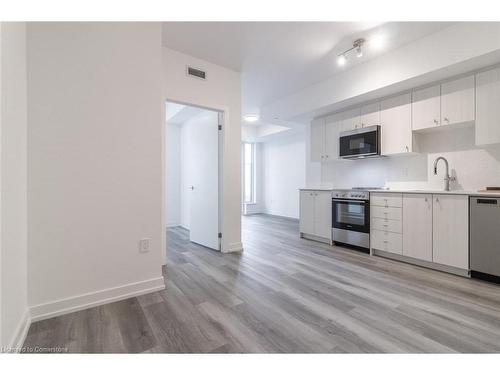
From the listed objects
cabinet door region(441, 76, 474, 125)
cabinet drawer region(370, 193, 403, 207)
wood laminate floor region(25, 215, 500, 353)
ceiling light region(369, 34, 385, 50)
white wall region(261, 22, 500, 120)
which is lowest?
wood laminate floor region(25, 215, 500, 353)

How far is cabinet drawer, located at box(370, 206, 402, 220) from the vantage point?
9.91 ft

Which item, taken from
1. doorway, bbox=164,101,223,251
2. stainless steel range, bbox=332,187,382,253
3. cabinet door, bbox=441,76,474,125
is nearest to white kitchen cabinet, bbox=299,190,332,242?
stainless steel range, bbox=332,187,382,253

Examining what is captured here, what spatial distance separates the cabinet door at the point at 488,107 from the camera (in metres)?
2.44

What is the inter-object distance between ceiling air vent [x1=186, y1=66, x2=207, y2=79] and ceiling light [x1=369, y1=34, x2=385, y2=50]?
210 centimetres

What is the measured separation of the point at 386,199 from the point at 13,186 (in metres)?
3.70

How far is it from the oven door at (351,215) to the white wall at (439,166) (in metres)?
0.67

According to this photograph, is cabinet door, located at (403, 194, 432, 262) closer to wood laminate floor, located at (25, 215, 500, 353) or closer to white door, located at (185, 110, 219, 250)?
wood laminate floor, located at (25, 215, 500, 353)

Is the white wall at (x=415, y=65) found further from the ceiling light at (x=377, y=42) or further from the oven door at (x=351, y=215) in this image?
the oven door at (x=351, y=215)

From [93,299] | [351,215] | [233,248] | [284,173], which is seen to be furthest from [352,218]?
[284,173]

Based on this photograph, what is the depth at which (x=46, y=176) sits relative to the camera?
1.75 metres

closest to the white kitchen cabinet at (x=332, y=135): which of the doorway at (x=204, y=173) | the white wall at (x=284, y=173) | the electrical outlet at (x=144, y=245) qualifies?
the doorway at (x=204, y=173)
